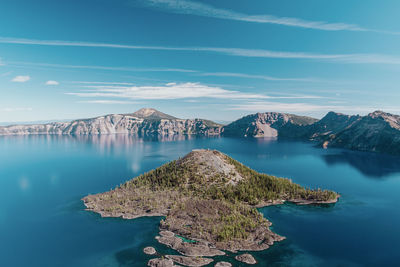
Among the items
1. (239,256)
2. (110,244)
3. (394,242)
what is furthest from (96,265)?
(394,242)

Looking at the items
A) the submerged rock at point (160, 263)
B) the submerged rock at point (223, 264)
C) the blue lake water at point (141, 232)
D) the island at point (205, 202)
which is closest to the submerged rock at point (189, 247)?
the island at point (205, 202)

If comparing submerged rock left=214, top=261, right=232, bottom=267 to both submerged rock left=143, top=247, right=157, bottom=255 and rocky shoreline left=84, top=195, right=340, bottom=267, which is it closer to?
rocky shoreline left=84, top=195, right=340, bottom=267

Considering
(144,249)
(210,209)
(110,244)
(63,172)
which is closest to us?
(144,249)

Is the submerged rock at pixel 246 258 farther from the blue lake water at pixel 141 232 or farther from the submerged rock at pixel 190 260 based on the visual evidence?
the submerged rock at pixel 190 260

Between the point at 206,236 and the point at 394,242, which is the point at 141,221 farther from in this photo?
the point at 394,242

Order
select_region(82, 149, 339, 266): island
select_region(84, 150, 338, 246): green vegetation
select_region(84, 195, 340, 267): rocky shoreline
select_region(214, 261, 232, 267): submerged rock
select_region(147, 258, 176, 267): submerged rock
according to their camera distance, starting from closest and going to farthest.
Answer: select_region(214, 261, 232, 267): submerged rock < select_region(147, 258, 176, 267): submerged rock < select_region(84, 195, 340, 267): rocky shoreline < select_region(82, 149, 339, 266): island < select_region(84, 150, 338, 246): green vegetation

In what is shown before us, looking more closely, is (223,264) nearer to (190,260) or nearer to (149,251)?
(190,260)

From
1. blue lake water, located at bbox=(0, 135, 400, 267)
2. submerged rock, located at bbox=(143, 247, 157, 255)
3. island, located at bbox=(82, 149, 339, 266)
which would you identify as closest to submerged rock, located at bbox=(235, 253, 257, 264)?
blue lake water, located at bbox=(0, 135, 400, 267)

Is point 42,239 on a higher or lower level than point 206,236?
lower
